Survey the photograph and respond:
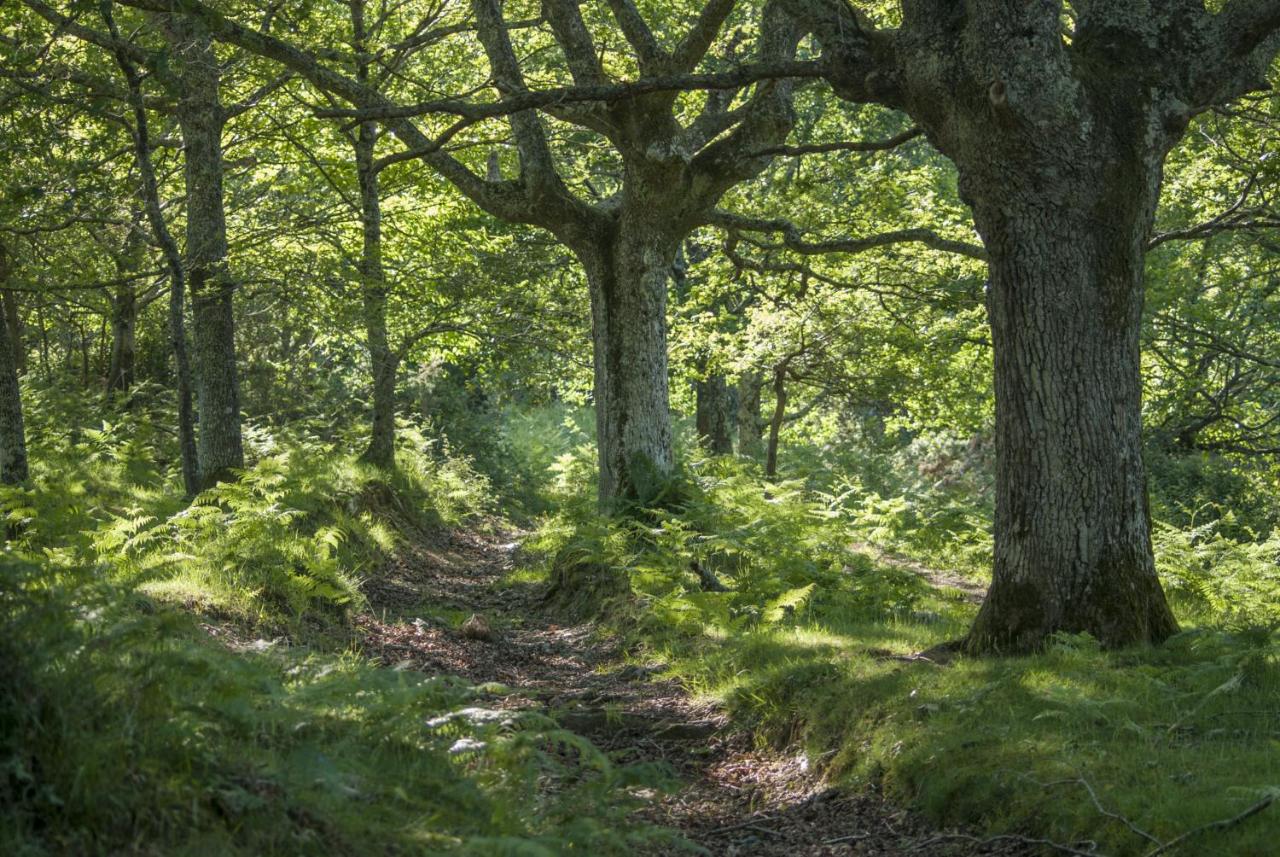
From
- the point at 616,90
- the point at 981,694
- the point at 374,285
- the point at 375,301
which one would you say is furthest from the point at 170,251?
Result: the point at 981,694

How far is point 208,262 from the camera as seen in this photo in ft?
39.2

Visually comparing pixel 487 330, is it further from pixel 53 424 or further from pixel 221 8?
pixel 221 8

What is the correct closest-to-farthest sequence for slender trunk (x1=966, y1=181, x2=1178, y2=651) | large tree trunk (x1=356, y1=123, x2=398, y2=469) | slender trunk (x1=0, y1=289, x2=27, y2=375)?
slender trunk (x1=966, y1=181, x2=1178, y2=651), large tree trunk (x1=356, y1=123, x2=398, y2=469), slender trunk (x1=0, y1=289, x2=27, y2=375)

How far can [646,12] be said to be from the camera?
55.6ft

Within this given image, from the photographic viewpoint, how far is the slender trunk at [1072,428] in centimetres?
700

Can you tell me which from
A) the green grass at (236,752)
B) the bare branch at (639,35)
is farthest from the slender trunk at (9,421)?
the bare branch at (639,35)

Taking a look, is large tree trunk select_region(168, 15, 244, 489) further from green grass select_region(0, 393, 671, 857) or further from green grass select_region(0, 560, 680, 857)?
green grass select_region(0, 560, 680, 857)

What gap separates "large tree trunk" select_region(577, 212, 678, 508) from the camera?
12977 millimetres

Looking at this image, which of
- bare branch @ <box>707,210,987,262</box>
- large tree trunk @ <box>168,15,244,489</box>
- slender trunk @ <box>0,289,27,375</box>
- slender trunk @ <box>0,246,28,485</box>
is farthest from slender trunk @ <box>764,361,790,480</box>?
slender trunk @ <box>0,246,28,485</box>

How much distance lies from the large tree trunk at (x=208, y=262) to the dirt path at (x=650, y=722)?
2.49 m

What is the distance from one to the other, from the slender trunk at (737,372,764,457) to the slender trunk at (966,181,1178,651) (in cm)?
1568

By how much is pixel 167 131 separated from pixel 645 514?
33.4 feet

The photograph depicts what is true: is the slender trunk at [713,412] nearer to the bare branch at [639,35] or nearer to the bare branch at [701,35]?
the bare branch at [701,35]

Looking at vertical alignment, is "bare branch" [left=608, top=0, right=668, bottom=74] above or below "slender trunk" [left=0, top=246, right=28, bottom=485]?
above
